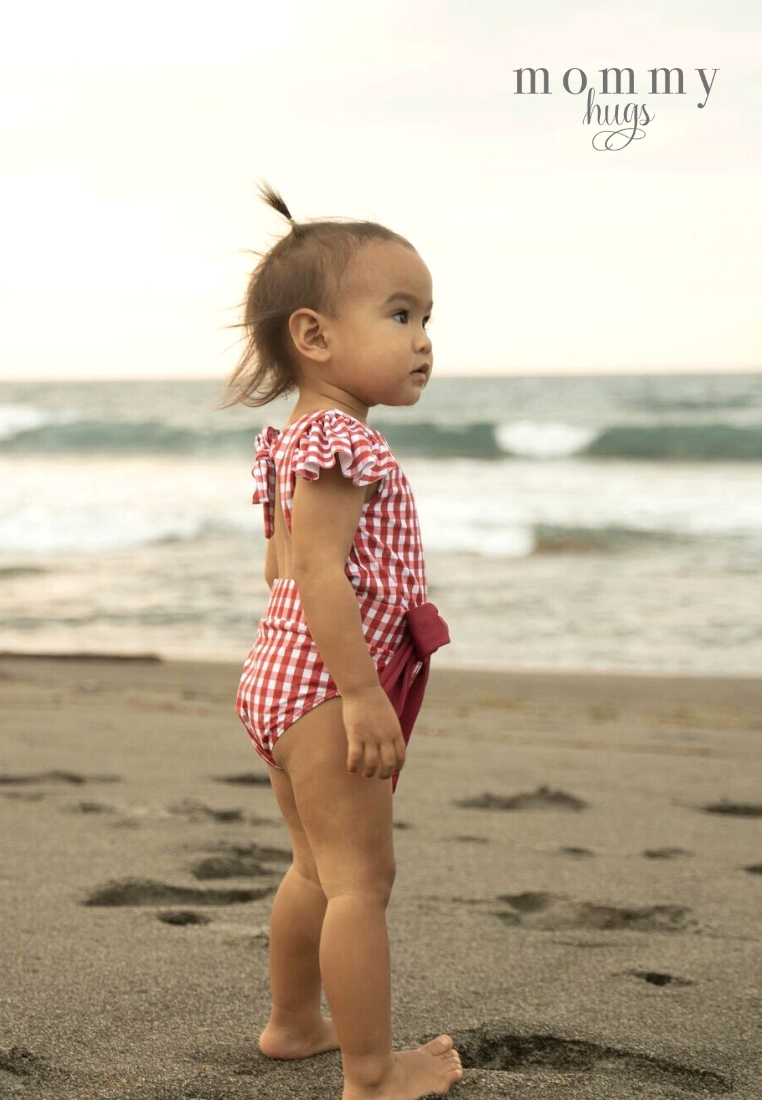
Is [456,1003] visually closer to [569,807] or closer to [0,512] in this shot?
[569,807]

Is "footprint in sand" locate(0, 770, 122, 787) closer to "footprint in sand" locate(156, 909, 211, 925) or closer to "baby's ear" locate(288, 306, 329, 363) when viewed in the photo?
"footprint in sand" locate(156, 909, 211, 925)

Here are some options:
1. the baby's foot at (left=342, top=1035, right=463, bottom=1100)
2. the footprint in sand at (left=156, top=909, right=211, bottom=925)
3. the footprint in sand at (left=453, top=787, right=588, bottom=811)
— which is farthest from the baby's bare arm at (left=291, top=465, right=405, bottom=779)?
the footprint in sand at (left=453, top=787, right=588, bottom=811)

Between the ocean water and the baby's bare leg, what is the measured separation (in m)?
6.15

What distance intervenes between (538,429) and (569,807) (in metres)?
20.9

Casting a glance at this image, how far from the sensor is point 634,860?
140 inches

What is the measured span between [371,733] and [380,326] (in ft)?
2.21

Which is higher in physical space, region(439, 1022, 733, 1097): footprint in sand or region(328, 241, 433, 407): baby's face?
region(328, 241, 433, 407): baby's face

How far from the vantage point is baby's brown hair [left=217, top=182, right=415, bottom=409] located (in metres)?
2.15

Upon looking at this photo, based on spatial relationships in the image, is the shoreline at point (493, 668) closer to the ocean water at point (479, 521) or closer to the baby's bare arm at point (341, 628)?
the ocean water at point (479, 521)

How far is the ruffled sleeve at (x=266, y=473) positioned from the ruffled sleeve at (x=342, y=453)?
8.6 inches

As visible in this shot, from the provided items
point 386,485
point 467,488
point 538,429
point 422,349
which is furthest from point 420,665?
point 538,429

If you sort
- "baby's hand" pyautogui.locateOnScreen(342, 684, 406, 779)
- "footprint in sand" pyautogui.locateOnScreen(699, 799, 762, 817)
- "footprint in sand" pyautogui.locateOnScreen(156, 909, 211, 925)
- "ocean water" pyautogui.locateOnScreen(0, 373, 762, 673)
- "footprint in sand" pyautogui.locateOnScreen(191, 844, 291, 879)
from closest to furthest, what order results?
"baby's hand" pyautogui.locateOnScreen(342, 684, 406, 779) < "footprint in sand" pyautogui.locateOnScreen(156, 909, 211, 925) < "footprint in sand" pyautogui.locateOnScreen(191, 844, 291, 879) < "footprint in sand" pyautogui.locateOnScreen(699, 799, 762, 817) < "ocean water" pyautogui.locateOnScreen(0, 373, 762, 673)

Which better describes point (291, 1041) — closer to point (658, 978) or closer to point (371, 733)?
point (371, 733)

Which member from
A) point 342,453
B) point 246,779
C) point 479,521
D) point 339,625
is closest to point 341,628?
point 339,625
